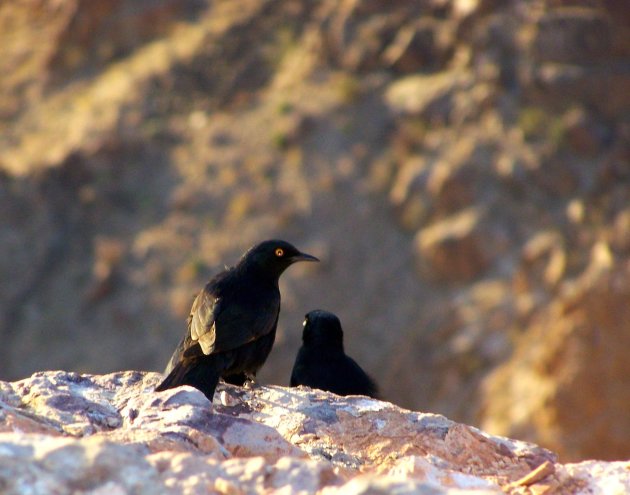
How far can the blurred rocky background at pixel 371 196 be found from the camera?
17.6m

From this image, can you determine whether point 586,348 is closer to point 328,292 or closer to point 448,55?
point 328,292

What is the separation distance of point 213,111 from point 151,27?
2.85m

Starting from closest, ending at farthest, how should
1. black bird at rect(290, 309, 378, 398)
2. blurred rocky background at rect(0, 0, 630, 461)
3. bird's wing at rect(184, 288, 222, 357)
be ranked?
bird's wing at rect(184, 288, 222, 357), black bird at rect(290, 309, 378, 398), blurred rocky background at rect(0, 0, 630, 461)

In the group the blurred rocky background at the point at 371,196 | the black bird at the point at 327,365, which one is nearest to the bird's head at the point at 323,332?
the black bird at the point at 327,365

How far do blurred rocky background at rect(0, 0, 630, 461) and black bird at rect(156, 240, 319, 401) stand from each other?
9.48 meters

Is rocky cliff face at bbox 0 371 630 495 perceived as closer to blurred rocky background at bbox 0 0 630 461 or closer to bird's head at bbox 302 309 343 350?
bird's head at bbox 302 309 343 350

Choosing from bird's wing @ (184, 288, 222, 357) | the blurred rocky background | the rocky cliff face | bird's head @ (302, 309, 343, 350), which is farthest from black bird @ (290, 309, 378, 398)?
the blurred rocky background

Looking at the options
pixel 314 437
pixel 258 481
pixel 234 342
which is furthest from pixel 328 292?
pixel 258 481

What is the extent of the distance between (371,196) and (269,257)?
39.0 ft

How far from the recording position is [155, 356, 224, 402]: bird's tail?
6.37 meters

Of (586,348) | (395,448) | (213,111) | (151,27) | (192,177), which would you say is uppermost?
(151,27)

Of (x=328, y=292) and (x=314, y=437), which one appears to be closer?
(x=314, y=437)

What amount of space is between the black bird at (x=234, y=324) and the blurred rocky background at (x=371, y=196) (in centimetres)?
948

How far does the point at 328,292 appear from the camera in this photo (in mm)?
18656
